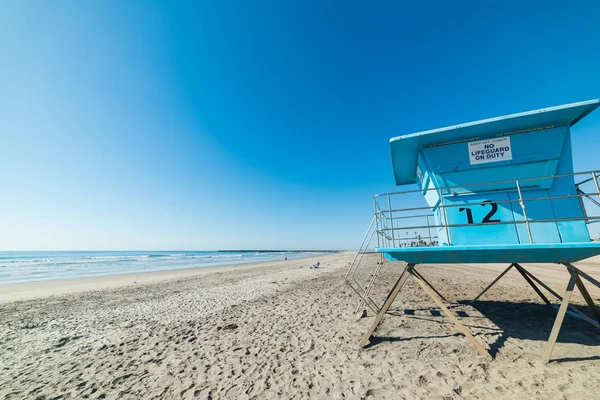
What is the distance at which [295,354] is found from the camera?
516 cm

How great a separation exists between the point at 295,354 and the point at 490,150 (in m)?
6.47

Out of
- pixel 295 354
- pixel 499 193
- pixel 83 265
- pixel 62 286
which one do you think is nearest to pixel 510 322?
pixel 499 193

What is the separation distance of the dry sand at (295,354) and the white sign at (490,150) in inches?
160

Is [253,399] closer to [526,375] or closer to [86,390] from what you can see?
[86,390]

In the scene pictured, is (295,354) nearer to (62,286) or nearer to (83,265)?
(62,286)

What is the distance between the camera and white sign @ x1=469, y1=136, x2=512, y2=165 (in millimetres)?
5477

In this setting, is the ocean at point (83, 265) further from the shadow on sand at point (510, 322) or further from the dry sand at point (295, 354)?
the shadow on sand at point (510, 322)

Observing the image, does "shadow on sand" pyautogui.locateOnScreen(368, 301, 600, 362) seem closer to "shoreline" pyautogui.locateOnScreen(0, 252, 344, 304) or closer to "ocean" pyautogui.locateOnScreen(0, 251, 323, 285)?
"shoreline" pyautogui.locateOnScreen(0, 252, 344, 304)

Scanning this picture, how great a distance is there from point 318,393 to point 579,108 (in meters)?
7.34

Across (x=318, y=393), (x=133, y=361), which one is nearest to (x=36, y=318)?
(x=133, y=361)

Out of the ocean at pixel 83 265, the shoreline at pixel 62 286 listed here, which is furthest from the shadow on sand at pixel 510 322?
the ocean at pixel 83 265

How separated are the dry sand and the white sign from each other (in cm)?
407

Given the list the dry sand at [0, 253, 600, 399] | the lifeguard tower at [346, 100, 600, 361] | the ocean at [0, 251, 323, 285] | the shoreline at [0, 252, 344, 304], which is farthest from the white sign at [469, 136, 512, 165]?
the ocean at [0, 251, 323, 285]

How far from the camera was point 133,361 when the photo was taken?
520 centimetres
